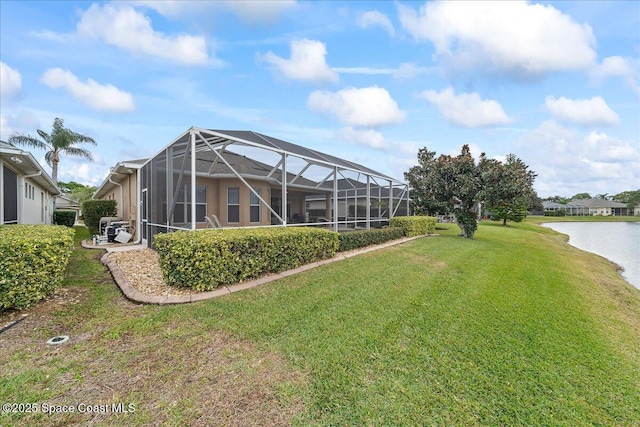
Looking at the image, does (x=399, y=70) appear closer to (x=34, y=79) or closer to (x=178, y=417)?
(x=178, y=417)

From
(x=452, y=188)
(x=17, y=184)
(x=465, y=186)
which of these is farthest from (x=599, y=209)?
(x=17, y=184)

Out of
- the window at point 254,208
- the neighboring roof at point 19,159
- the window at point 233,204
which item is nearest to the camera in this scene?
the neighboring roof at point 19,159

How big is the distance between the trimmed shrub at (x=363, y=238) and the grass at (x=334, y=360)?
3.70 meters

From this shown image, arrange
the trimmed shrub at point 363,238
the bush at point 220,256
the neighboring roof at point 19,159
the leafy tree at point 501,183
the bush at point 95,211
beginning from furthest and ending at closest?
A: the leafy tree at point 501,183 < the bush at point 95,211 < the trimmed shrub at point 363,238 < the neighboring roof at point 19,159 < the bush at point 220,256

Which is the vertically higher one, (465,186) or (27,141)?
(27,141)

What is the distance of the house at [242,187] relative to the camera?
7051mm

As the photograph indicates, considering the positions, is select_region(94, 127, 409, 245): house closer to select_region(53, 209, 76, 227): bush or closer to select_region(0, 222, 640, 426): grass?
select_region(0, 222, 640, 426): grass

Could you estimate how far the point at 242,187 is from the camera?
1086 cm

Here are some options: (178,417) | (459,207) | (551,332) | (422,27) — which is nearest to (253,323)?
(178,417)

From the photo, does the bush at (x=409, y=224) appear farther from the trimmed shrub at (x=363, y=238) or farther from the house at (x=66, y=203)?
the house at (x=66, y=203)

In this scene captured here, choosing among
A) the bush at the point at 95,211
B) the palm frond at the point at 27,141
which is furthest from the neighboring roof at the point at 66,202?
the bush at the point at 95,211

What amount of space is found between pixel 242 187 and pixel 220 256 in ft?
21.1

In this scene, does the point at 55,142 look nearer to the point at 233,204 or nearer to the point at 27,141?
the point at 27,141

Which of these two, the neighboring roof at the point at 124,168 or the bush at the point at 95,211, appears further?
the bush at the point at 95,211
